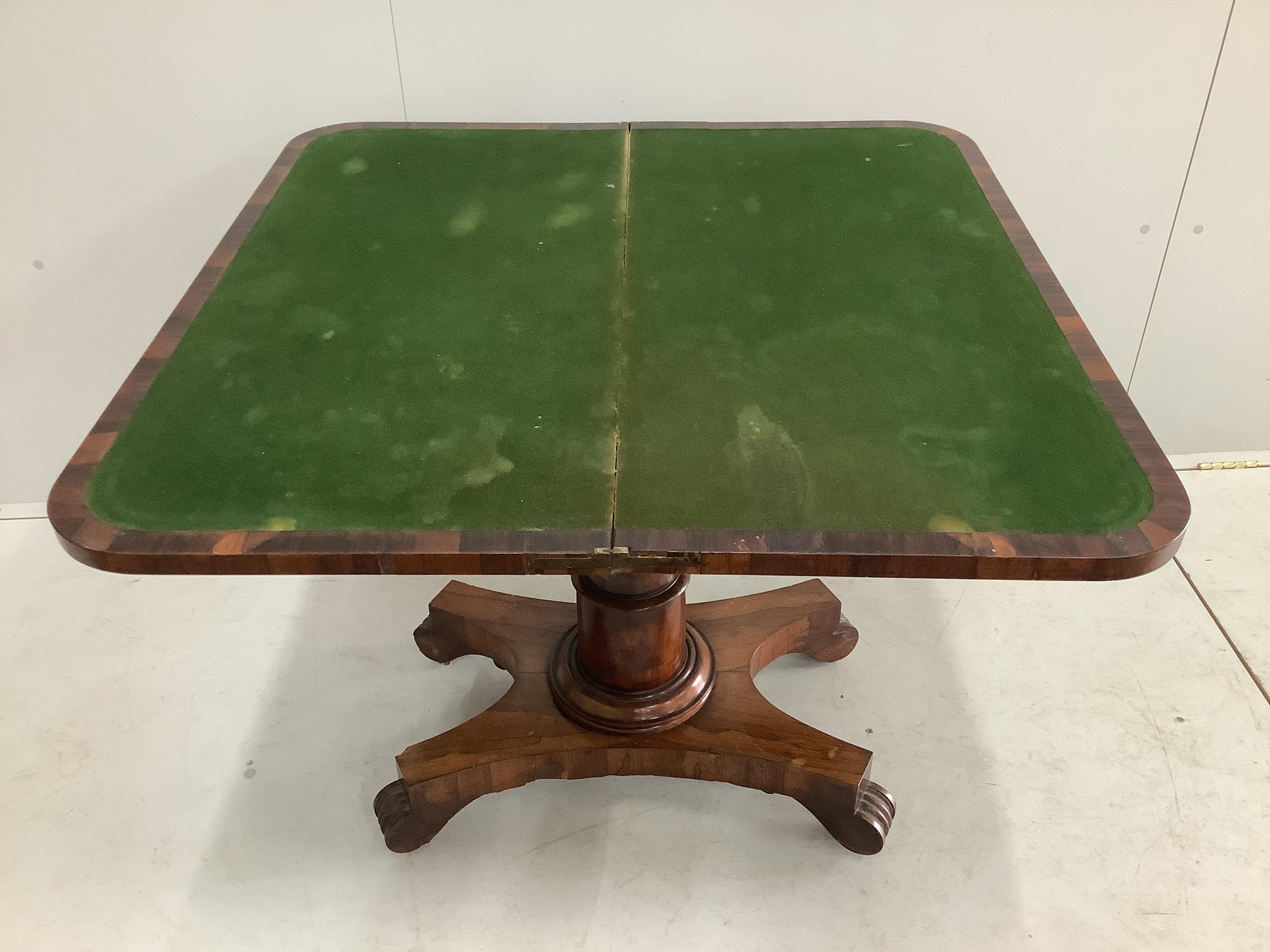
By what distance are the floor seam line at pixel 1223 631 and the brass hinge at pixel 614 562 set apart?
130 centimetres

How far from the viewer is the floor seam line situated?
1.80 m

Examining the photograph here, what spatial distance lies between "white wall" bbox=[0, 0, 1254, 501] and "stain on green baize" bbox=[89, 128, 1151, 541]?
0.37 metres

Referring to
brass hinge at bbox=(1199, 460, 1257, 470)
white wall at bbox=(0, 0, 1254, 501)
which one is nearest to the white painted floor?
brass hinge at bbox=(1199, 460, 1257, 470)

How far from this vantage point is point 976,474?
1.01m

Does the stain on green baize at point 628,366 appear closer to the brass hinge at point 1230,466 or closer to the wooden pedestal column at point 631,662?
the wooden pedestal column at point 631,662

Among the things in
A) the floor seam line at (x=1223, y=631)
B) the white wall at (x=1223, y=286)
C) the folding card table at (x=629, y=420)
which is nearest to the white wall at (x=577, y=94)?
the white wall at (x=1223, y=286)

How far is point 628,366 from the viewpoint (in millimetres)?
1171

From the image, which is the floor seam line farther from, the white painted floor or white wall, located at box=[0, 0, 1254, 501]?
white wall, located at box=[0, 0, 1254, 501]

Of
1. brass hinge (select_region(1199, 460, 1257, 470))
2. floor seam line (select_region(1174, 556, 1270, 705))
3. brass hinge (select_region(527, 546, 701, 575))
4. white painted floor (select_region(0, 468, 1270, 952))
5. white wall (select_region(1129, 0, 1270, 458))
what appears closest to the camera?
brass hinge (select_region(527, 546, 701, 575))

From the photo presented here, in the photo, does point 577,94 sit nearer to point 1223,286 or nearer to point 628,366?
point 628,366

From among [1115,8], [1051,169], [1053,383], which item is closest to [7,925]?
[1053,383]

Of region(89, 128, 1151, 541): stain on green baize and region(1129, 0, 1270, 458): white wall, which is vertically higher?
region(89, 128, 1151, 541): stain on green baize

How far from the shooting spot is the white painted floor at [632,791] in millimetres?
1465

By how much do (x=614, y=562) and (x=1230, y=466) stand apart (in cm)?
203
